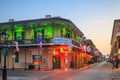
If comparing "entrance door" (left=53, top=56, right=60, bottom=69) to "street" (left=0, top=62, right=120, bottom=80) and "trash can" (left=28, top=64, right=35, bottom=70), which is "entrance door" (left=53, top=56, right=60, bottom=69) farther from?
"street" (left=0, top=62, right=120, bottom=80)

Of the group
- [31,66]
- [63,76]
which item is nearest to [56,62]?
[31,66]

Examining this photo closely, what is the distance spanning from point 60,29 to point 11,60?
11392mm

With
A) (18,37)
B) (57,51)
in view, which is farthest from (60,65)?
(18,37)

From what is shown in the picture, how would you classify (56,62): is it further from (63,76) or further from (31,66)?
(63,76)

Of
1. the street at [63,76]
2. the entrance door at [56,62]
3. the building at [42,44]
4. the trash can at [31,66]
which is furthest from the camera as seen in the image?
the entrance door at [56,62]

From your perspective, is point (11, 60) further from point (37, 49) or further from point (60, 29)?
point (60, 29)

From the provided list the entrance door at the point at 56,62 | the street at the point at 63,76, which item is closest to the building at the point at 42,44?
the entrance door at the point at 56,62

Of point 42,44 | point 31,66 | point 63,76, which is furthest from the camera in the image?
point 31,66

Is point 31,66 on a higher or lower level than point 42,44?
lower

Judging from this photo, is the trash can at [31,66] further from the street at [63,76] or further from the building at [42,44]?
the street at [63,76]

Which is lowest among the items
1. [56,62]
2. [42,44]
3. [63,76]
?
[63,76]

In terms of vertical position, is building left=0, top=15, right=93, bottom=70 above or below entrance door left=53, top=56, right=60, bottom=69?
above

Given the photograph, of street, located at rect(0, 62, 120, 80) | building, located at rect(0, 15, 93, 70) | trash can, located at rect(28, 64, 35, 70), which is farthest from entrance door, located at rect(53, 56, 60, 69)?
street, located at rect(0, 62, 120, 80)

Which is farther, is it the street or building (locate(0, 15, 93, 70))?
building (locate(0, 15, 93, 70))
